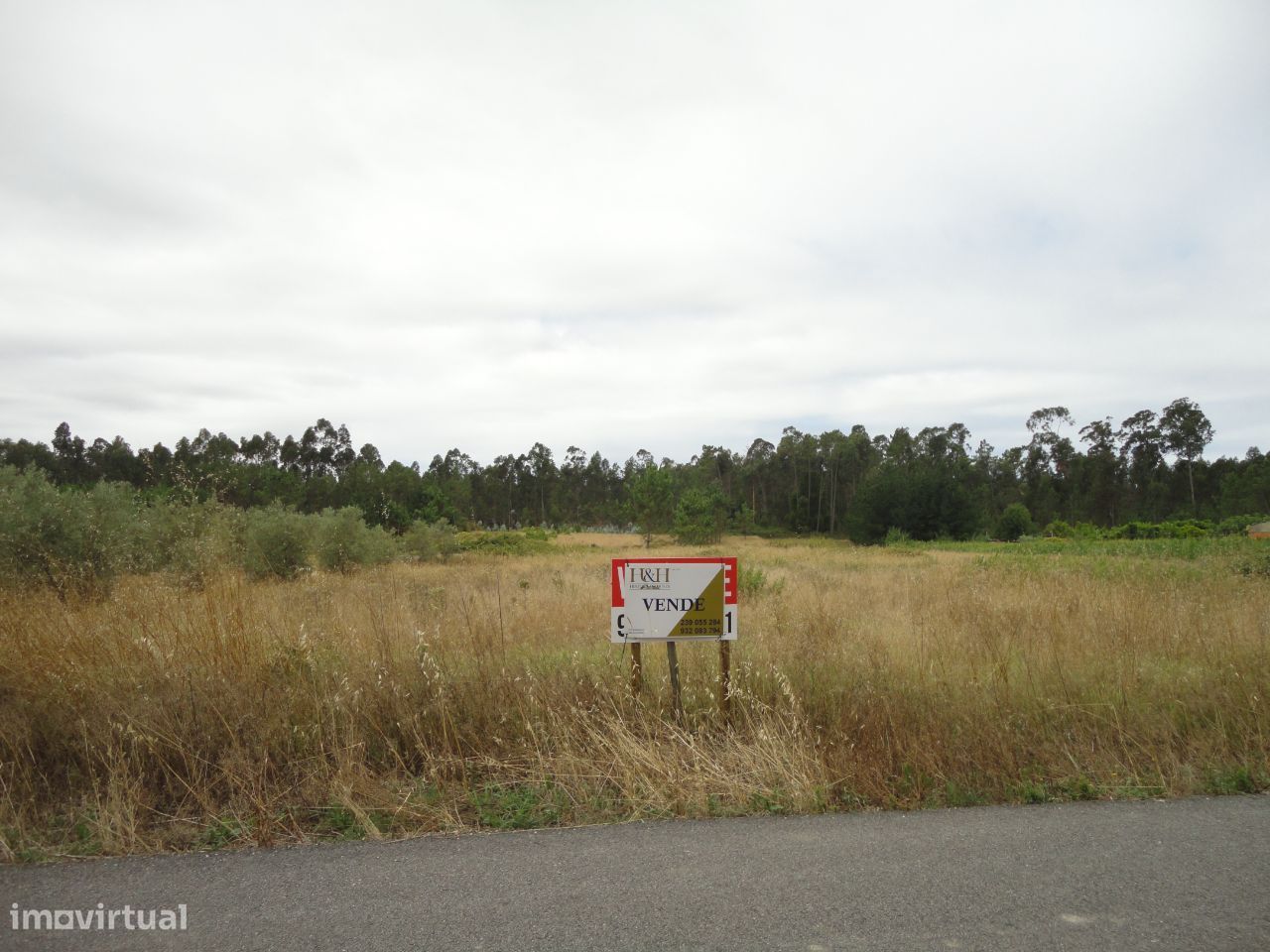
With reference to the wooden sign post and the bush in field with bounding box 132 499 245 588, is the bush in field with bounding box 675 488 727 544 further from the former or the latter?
the wooden sign post

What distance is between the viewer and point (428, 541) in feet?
129

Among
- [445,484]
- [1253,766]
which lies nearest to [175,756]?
[1253,766]

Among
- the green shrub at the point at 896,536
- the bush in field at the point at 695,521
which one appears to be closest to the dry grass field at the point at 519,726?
the green shrub at the point at 896,536

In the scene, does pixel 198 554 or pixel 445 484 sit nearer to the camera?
pixel 198 554

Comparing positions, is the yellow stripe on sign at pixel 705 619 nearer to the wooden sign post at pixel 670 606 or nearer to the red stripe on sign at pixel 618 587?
the wooden sign post at pixel 670 606

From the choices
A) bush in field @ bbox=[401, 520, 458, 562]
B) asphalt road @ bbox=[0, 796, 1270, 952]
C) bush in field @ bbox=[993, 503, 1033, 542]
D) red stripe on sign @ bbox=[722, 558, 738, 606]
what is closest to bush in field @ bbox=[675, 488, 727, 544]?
bush in field @ bbox=[993, 503, 1033, 542]

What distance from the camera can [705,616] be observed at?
5.68m

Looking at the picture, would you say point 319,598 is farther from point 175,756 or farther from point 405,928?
point 405,928

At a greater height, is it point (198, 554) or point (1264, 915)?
point (198, 554)

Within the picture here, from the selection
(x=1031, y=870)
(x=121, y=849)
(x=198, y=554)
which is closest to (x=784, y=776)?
(x=1031, y=870)

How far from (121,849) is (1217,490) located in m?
119

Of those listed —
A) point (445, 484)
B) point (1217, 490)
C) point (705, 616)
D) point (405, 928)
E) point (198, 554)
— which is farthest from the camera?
point (445, 484)

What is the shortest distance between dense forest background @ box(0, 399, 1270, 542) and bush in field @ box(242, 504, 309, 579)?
935 inches

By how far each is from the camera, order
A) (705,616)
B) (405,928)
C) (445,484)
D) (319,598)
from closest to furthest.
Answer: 1. (405,928)
2. (705,616)
3. (319,598)
4. (445,484)
